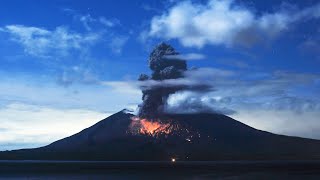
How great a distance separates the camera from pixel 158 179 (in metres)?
126

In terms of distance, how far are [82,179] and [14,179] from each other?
18365 millimetres

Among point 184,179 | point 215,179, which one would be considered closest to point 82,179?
point 184,179

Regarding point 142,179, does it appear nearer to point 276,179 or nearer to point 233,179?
point 233,179

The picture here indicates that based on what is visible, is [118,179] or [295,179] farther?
[118,179]

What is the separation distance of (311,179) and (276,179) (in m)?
8.55

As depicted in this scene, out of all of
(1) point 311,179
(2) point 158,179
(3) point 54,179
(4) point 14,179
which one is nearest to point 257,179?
(1) point 311,179

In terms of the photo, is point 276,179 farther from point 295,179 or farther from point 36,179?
point 36,179

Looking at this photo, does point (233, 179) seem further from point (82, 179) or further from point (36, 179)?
point (36, 179)

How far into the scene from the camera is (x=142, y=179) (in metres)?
128

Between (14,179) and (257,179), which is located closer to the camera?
(257,179)

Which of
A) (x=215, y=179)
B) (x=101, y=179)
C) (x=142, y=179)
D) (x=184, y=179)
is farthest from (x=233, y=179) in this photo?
(x=101, y=179)

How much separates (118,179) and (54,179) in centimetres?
1712

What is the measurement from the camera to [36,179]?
126688 millimetres

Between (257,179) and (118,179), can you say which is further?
(118,179)
